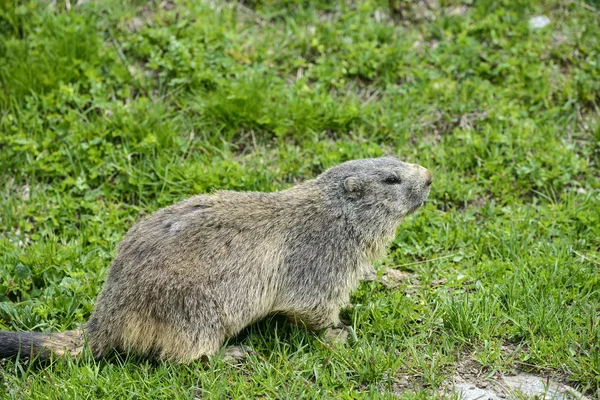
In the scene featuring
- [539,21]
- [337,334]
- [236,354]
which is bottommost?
[337,334]

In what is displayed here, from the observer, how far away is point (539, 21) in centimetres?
798

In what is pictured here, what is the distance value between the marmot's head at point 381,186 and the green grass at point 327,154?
0.66m

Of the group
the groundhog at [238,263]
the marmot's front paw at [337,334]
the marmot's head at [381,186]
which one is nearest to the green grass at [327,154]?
the marmot's front paw at [337,334]

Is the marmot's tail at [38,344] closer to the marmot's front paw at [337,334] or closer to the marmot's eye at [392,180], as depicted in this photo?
the marmot's front paw at [337,334]

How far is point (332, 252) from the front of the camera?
5.17 meters

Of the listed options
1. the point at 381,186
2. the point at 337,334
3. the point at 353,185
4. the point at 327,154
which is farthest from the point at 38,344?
the point at 327,154

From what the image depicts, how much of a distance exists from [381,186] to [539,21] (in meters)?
3.75

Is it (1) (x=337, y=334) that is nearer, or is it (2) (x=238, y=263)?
(2) (x=238, y=263)

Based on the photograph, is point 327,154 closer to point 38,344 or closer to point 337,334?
point 337,334

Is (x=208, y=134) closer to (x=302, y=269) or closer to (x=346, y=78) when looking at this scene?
(x=346, y=78)

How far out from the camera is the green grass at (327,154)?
485cm

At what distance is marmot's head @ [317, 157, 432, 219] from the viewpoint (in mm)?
5324

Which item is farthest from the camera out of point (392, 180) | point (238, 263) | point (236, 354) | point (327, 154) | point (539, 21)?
point (539, 21)

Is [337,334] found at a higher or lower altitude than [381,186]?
lower
